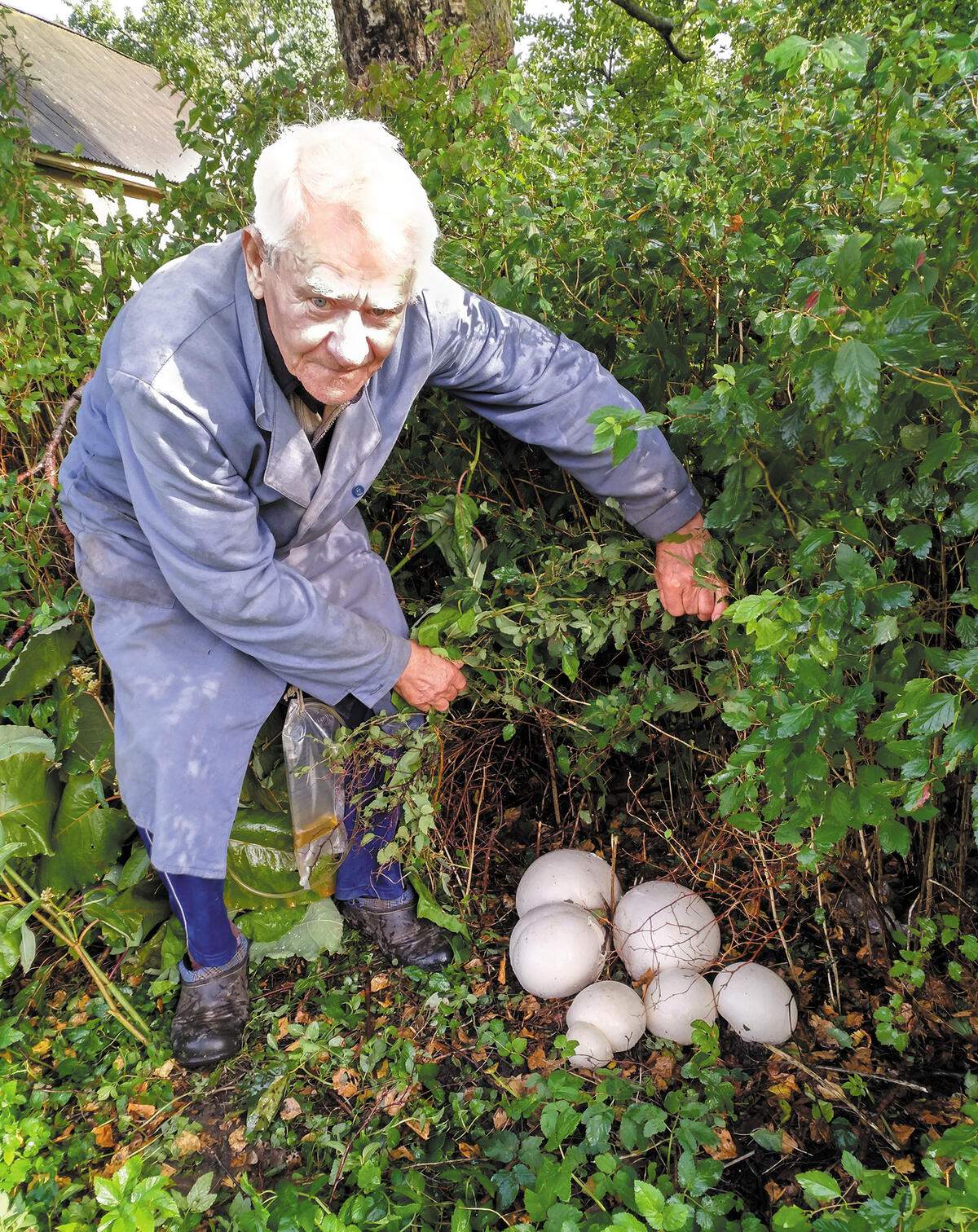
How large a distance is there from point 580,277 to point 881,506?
1160 millimetres

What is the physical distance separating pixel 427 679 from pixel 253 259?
1.12 meters

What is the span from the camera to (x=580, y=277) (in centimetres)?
235

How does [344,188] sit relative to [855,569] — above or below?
above

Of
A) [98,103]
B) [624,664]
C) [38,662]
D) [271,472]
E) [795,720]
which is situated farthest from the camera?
[98,103]

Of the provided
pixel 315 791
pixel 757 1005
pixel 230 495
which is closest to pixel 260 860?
pixel 315 791

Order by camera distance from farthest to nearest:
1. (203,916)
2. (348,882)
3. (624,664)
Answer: (348,882) < (624,664) < (203,916)

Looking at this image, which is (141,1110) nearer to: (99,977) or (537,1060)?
(99,977)

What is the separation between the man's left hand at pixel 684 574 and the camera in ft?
6.86

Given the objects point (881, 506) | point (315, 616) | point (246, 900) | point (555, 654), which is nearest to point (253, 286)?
point (315, 616)

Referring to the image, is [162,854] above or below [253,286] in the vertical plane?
below

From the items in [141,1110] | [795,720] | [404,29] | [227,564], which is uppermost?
[404,29]

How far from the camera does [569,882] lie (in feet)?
7.77

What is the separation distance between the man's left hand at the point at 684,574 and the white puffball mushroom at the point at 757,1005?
2.87 feet

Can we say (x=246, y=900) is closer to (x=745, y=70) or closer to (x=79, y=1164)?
(x=79, y=1164)
